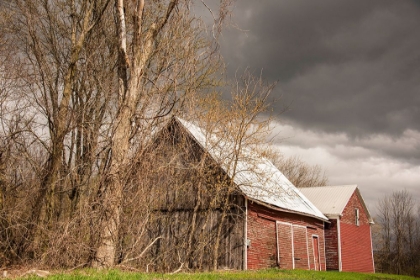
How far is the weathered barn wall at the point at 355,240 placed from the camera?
2425cm

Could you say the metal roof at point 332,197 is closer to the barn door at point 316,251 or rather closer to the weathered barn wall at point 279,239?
the barn door at point 316,251

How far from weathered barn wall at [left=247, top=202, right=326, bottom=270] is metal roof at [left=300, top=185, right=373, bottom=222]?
353cm

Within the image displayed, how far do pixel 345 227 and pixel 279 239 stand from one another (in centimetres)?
853

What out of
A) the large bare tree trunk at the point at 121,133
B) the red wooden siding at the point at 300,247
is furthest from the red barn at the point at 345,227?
the large bare tree trunk at the point at 121,133

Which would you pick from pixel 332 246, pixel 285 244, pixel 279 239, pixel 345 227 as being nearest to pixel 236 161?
pixel 279 239

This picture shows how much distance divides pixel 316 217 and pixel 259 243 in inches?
223

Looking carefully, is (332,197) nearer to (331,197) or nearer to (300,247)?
(331,197)

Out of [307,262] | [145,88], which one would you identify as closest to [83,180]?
[145,88]

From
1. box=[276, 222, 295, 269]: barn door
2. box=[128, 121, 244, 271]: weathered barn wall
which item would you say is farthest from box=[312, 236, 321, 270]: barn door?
box=[128, 121, 244, 271]: weathered barn wall

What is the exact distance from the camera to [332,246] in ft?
77.0

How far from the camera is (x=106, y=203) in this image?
9391 mm

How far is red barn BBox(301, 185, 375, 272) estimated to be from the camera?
23.5 metres

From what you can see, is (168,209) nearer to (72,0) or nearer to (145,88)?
(145,88)

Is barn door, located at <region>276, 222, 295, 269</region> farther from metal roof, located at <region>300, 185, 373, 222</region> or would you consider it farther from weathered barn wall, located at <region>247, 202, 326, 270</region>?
metal roof, located at <region>300, 185, 373, 222</region>
